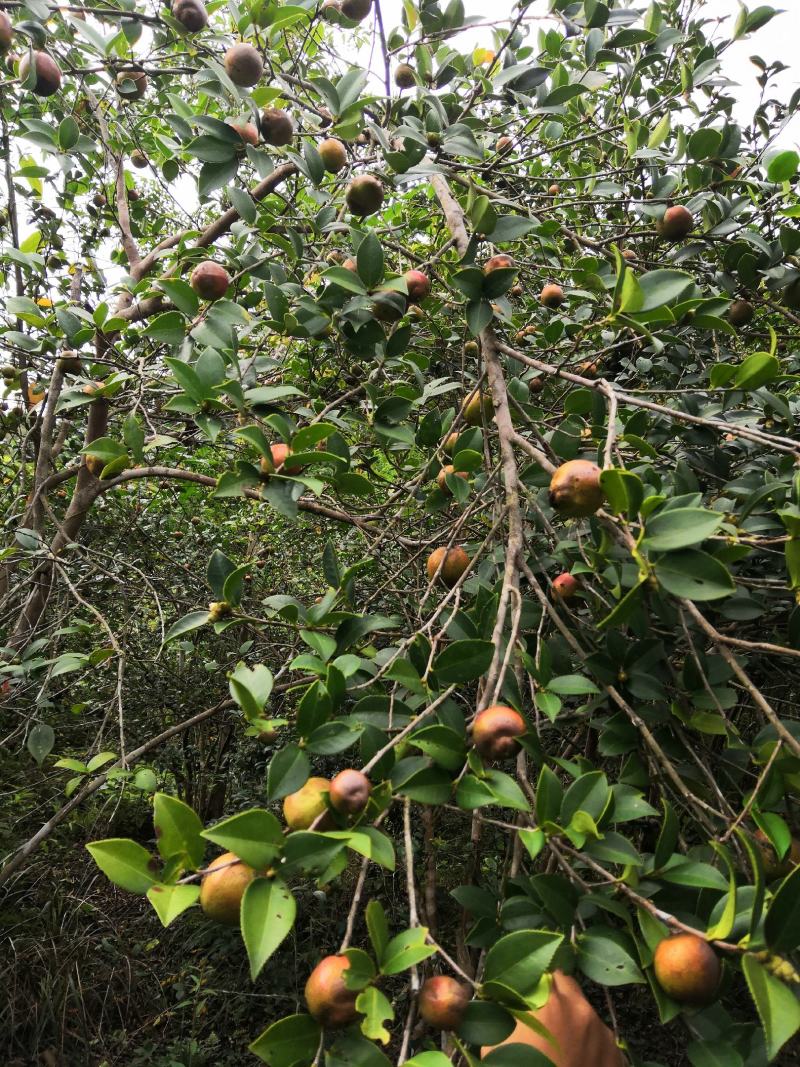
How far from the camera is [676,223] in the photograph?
4.60ft

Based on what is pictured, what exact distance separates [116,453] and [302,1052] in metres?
1.00

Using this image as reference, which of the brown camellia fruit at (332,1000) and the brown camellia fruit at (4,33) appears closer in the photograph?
the brown camellia fruit at (332,1000)

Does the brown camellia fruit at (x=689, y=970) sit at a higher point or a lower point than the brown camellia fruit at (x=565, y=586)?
lower

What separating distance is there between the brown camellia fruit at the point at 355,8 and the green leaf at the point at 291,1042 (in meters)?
1.91

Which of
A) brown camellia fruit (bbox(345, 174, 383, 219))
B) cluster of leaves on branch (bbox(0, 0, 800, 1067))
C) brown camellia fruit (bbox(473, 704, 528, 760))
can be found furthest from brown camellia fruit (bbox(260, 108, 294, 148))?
brown camellia fruit (bbox(473, 704, 528, 760))

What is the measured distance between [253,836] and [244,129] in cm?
116

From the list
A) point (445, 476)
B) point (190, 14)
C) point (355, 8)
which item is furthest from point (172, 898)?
point (355, 8)

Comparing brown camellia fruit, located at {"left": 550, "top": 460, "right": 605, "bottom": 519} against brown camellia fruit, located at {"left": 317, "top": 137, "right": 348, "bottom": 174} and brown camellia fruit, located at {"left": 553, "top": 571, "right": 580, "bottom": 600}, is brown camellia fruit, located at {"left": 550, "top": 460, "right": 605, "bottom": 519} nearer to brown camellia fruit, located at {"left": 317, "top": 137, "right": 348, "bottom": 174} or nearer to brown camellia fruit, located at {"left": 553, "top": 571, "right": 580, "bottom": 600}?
brown camellia fruit, located at {"left": 553, "top": 571, "right": 580, "bottom": 600}

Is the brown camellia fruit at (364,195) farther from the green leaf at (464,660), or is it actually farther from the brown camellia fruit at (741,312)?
the green leaf at (464,660)

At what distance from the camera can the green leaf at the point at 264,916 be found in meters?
0.54

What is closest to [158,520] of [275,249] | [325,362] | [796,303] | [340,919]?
[325,362]

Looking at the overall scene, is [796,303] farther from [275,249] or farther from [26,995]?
[26,995]

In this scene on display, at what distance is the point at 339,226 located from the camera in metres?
1.35

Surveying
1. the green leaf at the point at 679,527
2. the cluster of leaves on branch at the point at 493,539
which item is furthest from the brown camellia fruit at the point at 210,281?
the green leaf at the point at 679,527
